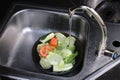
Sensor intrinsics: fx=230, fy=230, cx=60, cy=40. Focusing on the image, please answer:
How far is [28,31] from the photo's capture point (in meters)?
1.19

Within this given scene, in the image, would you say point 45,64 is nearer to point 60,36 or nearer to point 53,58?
point 53,58

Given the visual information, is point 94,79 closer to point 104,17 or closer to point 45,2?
point 104,17

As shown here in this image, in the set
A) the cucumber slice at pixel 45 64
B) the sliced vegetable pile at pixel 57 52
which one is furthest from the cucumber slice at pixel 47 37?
the cucumber slice at pixel 45 64

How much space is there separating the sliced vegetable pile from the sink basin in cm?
5

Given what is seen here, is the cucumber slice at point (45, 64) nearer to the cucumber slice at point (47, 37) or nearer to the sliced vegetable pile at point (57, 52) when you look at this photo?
the sliced vegetable pile at point (57, 52)

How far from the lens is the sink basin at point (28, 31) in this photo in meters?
1.05

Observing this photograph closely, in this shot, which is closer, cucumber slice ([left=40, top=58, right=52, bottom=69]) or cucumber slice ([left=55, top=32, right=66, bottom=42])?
cucumber slice ([left=40, top=58, right=52, bottom=69])

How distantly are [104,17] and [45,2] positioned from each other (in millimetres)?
306

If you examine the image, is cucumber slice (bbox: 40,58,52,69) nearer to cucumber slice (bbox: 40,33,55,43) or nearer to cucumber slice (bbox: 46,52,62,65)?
cucumber slice (bbox: 46,52,62,65)

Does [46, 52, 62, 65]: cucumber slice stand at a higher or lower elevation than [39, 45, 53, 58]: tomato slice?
lower

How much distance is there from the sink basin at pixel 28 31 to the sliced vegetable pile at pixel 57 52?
0.18 ft

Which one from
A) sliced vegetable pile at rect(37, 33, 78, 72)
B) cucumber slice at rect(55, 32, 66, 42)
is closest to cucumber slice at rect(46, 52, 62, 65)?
sliced vegetable pile at rect(37, 33, 78, 72)

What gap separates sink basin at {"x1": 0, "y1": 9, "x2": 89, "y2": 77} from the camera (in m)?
1.05

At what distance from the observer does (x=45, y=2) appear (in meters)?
1.17
